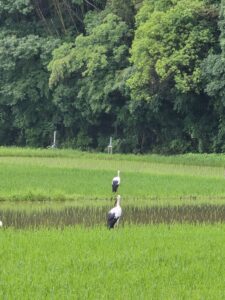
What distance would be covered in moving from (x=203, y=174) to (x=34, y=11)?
69.9 feet

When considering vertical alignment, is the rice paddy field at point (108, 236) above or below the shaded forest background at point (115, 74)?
below

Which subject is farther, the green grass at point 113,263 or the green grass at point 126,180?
the green grass at point 126,180

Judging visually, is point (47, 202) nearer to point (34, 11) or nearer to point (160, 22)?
point (160, 22)

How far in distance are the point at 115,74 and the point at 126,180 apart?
1504 cm

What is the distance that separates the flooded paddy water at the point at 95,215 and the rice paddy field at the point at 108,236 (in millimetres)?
17

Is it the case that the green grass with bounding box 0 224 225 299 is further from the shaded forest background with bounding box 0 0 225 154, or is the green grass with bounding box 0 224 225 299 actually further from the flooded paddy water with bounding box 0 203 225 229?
the shaded forest background with bounding box 0 0 225 154

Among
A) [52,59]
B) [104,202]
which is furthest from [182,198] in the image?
[52,59]

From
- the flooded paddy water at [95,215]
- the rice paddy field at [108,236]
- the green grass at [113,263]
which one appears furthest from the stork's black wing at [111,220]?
the flooded paddy water at [95,215]

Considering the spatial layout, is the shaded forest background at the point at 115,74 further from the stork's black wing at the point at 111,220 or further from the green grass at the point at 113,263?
the green grass at the point at 113,263

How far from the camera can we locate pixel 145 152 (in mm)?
38375

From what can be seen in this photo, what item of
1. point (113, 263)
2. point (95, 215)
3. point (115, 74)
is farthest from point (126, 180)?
point (115, 74)

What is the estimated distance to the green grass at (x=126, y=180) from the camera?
18938mm

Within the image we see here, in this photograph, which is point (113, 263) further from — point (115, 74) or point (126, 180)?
point (115, 74)

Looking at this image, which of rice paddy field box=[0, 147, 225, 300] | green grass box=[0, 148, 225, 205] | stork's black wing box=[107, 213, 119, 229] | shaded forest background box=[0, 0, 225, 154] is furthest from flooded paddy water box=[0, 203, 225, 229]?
shaded forest background box=[0, 0, 225, 154]
